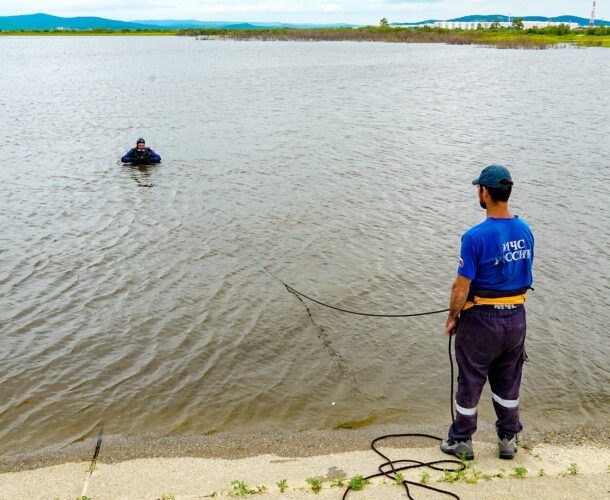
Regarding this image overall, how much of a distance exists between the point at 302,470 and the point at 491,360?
210cm

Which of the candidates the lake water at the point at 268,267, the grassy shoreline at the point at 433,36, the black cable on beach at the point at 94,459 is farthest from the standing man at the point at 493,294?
the grassy shoreline at the point at 433,36

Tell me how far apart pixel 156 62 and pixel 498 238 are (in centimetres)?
7518

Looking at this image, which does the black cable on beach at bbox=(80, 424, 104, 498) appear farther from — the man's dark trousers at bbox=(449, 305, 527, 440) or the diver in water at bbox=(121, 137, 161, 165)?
the diver in water at bbox=(121, 137, 161, 165)

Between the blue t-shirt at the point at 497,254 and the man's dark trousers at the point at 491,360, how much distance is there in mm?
266

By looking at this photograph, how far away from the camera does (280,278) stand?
11.6 m

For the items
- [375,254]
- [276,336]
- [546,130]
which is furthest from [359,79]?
[276,336]

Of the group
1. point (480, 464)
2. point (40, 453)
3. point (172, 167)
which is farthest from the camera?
point (172, 167)

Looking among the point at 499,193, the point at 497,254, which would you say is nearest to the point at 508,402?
the point at 497,254

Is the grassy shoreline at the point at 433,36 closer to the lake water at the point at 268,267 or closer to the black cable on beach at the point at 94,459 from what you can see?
the lake water at the point at 268,267

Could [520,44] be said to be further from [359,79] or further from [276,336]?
[276,336]

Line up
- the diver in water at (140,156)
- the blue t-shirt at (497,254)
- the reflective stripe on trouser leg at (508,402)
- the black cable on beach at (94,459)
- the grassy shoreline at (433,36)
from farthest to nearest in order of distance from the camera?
the grassy shoreline at (433,36) < the diver in water at (140,156) < the reflective stripe on trouser leg at (508,402) < the black cable on beach at (94,459) < the blue t-shirt at (497,254)

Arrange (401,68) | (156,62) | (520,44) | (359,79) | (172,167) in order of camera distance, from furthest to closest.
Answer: (520,44), (156,62), (401,68), (359,79), (172,167)

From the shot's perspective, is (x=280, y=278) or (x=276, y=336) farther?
(x=280, y=278)

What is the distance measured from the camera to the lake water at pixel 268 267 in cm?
777
